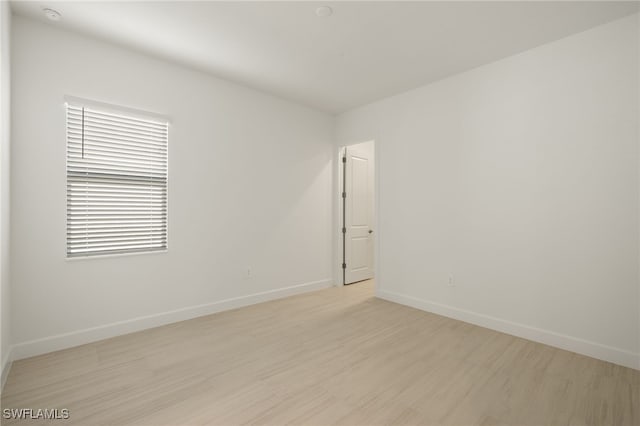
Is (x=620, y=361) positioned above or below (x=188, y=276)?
below

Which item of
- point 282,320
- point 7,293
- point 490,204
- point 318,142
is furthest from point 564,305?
point 7,293

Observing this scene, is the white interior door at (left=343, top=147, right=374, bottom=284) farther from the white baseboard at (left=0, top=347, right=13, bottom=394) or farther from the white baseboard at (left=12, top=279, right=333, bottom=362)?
the white baseboard at (left=0, top=347, right=13, bottom=394)

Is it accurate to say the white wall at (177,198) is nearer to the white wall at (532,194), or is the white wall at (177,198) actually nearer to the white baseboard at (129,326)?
the white baseboard at (129,326)

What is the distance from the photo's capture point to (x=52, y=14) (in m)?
2.59

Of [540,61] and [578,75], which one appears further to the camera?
[540,61]

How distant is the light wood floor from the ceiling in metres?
2.94

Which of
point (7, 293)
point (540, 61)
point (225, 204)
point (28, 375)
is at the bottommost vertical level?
point (28, 375)

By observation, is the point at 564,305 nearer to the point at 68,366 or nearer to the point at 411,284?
the point at 411,284

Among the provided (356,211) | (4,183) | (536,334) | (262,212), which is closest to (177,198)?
(262,212)

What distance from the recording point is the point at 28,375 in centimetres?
239

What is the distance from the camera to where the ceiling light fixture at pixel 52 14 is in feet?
8.37

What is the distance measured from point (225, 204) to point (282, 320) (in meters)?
1.60

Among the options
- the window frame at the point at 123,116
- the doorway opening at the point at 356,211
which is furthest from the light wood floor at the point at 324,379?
the doorway opening at the point at 356,211

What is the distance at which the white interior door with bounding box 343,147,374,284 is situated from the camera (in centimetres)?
533
